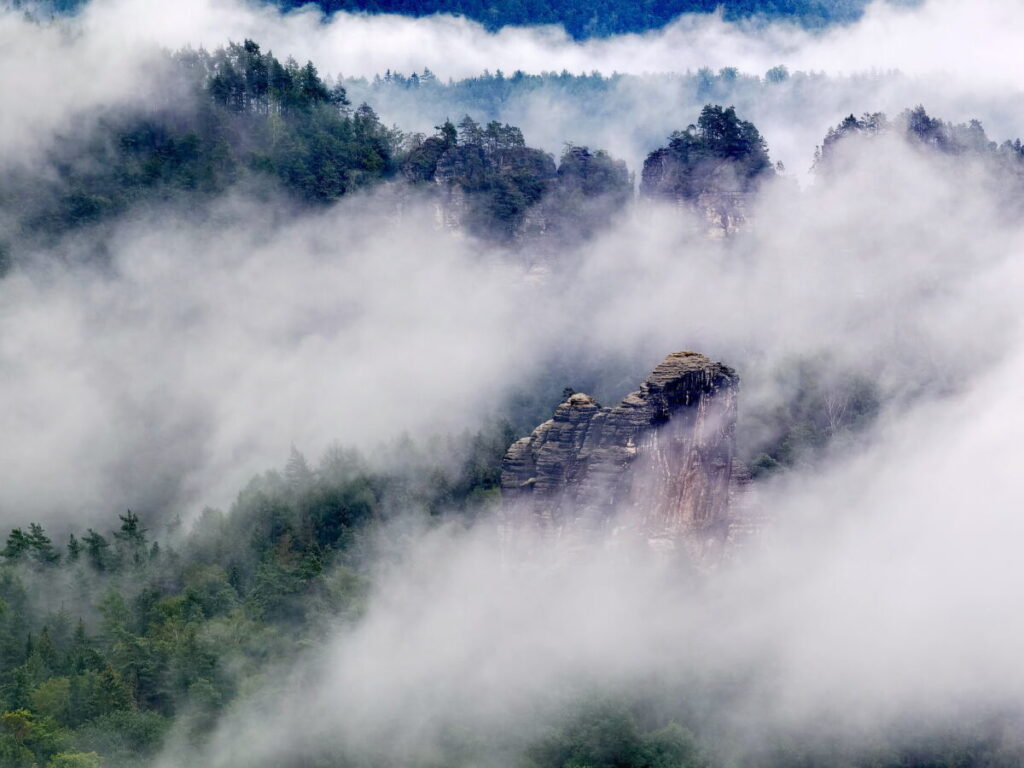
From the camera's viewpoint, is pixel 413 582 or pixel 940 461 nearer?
pixel 413 582

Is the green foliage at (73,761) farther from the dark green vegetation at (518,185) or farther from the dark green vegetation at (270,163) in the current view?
the dark green vegetation at (518,185)

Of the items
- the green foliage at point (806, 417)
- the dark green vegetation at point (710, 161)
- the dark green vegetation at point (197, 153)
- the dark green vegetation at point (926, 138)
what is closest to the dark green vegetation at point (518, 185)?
the dark green vegetation at point (710, 161)

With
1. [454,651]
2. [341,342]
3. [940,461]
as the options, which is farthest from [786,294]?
[454,651]

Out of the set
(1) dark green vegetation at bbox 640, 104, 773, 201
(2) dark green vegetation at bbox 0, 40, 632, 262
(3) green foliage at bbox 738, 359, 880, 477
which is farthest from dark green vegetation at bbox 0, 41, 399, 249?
(3) green foliage at bbox 738, 359, 880, 477

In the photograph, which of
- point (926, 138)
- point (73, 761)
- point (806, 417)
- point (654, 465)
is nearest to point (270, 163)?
point (926, 138)

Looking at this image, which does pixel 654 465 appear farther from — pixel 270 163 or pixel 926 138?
pixel 270 163

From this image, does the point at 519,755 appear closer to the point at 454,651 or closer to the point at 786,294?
the point at 454,651

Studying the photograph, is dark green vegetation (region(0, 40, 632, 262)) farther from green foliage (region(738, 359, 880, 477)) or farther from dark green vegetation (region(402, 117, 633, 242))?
green foliage (region(738, 359, 880, 477))
